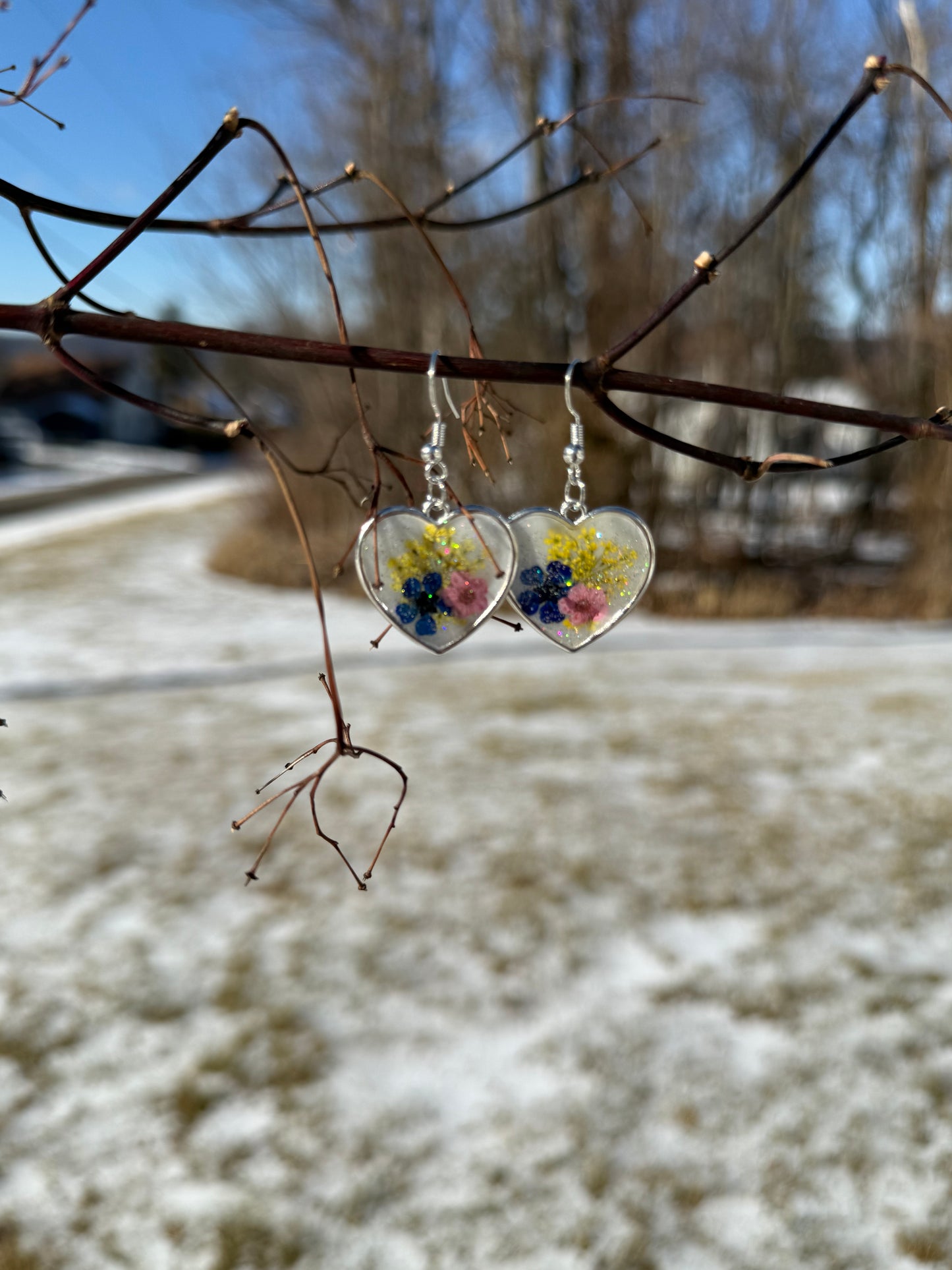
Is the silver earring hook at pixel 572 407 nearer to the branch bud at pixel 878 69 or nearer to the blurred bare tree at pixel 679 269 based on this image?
the branch bud at pixel 878 69

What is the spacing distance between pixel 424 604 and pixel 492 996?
2326 millimetres

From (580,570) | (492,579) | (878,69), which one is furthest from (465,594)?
(878,69)

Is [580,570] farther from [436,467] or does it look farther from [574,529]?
[436,467]

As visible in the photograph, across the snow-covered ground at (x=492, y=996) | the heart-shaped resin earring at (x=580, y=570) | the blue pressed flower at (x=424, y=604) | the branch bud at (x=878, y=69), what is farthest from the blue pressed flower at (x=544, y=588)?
the snow-covered ground at (x=492, y=996)

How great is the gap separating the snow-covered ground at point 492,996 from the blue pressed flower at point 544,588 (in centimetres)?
186

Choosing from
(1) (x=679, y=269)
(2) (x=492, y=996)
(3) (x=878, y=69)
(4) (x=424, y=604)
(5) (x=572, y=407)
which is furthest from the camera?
(1) (x=679, y=269)

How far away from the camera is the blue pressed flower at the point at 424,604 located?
4.11ft

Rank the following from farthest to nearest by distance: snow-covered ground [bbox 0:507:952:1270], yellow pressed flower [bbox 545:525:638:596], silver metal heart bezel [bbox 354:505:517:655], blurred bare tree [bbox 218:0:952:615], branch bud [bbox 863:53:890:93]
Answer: blurred bare tree [bbox 218:0:952:615] < snow-covered ground [bbox 0:507:952:1270] < yellow pressed flower [bbox 545:525:638:596] < silver metal heart bezel [bbox 354:505:517:655] < branch bud [bbox 863:53:890:93]

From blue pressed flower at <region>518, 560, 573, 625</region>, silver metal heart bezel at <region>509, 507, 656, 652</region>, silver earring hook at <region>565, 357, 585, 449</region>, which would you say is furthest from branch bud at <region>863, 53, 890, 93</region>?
blue pressed flower at <region>518, 560, 573, 625</region>

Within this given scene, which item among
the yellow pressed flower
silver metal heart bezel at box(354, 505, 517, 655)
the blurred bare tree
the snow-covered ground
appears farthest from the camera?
the blurred bare tree

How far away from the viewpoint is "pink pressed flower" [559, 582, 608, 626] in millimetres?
1309

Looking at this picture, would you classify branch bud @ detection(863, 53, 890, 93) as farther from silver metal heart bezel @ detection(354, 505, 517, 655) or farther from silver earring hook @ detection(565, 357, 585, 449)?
silver metal heart bezel @ detection(354, 505, 517, 655)

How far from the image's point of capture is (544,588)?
4.26ft

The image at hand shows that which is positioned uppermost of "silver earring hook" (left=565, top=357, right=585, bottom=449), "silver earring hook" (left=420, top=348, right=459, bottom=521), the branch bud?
the branch bud
